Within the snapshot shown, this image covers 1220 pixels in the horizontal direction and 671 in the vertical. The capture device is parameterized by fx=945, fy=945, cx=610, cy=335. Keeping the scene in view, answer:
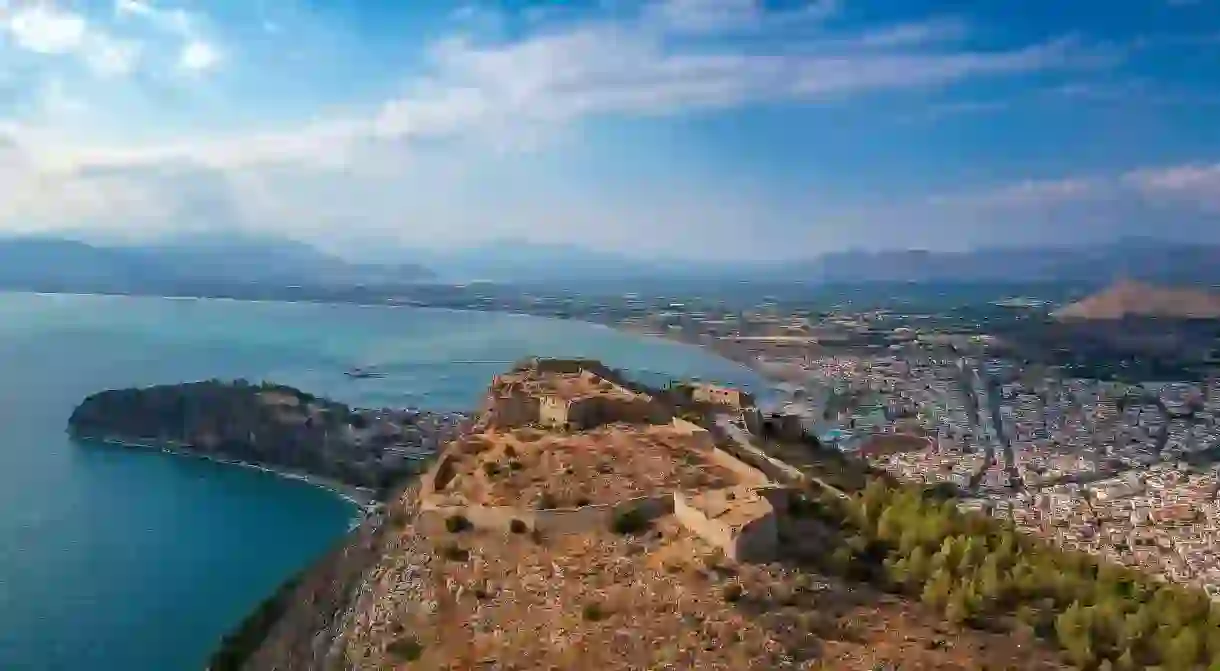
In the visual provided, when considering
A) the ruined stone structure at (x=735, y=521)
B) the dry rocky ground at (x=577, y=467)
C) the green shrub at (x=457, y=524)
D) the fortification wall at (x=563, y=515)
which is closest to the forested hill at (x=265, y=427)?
the dry rocky ground at (x=577, y=467)

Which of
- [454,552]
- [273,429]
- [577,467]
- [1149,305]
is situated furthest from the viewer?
[1149,305]

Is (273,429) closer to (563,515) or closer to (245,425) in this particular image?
(245,425)

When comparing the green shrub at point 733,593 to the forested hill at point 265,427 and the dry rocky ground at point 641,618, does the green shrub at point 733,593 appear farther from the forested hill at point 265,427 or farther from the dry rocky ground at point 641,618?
the forested hill at point 265,427

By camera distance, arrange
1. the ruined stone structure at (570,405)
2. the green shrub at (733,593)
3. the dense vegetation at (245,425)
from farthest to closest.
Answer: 1. the dense vegetation at (245,425)
2. the ruined stone structure at (570,405)
3. the green shrub at (733,593)

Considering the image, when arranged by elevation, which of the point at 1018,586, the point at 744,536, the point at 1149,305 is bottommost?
the point at 1018,586

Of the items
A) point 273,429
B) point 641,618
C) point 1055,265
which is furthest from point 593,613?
point 1055,265

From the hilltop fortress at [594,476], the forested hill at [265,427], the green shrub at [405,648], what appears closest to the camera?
the green shrub at [405,648]
